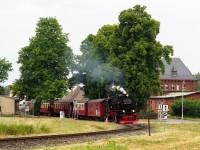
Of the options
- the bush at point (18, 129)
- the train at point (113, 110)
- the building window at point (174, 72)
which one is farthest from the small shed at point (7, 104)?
the bush at point (18, 129)

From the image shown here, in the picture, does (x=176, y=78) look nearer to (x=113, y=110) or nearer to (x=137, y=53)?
(x=137, y=53)

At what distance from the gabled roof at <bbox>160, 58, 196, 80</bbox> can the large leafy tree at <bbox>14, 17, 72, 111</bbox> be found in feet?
127

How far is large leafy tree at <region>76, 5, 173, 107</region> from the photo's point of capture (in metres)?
59.4

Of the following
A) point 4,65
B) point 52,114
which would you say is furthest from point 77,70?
point 4,65

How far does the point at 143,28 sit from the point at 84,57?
13.3 m

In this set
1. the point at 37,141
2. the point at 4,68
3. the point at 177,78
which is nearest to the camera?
the point at 37,141

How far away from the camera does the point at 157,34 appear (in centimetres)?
6228

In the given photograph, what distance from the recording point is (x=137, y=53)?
60.2 metres

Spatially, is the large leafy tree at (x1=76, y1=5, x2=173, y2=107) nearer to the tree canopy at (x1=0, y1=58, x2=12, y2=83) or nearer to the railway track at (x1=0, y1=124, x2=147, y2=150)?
the railway track at (x1=0, y1=124, x2=147, y2=150)

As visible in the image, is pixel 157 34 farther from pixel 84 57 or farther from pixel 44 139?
pixel 44 139

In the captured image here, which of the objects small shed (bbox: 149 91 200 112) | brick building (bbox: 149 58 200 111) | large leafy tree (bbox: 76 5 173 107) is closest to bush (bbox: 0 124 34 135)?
large leafy tree (bbox: 76 5 173 107)

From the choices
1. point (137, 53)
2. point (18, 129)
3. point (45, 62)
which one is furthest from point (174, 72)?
point (18, 129)

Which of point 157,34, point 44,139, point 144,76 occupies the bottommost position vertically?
point 44,139

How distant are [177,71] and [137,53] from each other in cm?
4918
